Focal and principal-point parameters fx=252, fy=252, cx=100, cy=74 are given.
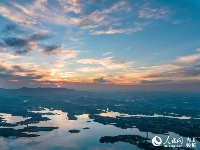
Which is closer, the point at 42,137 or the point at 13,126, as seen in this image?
the point at 42,137

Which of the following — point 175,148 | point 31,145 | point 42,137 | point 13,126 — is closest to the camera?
point 175,148

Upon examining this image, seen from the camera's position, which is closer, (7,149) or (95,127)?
(7,149)

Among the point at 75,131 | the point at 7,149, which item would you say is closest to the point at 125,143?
the point at 75,131

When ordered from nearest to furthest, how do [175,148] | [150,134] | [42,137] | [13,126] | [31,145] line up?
[175,148] → [31,145] → [42,137] → [150,134] → [13,126]

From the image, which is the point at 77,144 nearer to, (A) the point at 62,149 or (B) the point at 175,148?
(A) the point at 62,149

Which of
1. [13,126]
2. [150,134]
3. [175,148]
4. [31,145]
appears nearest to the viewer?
[175,148]

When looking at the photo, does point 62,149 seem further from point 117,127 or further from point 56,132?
point 117,127

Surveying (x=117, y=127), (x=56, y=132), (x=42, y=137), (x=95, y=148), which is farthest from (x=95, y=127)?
(x=95, y=148)

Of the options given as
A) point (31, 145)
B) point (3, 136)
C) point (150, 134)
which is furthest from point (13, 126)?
point (150, 134)
